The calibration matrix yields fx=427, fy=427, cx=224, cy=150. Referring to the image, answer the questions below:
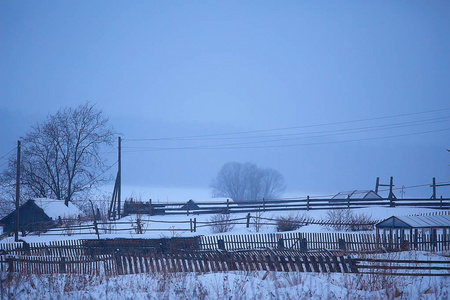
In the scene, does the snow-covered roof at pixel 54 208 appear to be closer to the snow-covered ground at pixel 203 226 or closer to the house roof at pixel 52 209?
the house roof at pixel 52 209

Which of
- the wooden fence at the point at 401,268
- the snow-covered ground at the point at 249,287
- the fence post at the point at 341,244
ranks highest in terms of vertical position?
the wooden fence at the point at 401,268

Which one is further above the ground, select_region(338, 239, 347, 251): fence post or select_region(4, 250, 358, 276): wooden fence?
select_region(4, 250, 358, 276): wooden fence

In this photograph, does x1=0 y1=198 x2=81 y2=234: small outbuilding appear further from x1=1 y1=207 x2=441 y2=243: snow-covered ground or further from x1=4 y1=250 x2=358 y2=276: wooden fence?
x1=4 y1=250 x2=358 y2=276: wooden fence

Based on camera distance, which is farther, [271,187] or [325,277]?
[271,187]

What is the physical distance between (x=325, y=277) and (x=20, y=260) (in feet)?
33.8

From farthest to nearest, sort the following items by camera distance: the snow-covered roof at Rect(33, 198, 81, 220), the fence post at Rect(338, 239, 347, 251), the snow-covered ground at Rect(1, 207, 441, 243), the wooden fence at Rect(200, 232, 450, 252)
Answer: the snow-covered roof at Rect(33, 198, 81, 220), the snow-covered ground at Rect(1, 207, 441, 243), the fence post at Rect(338, 239, 347, 251), the wooden fence at Rect(200, 232, 450, 252)

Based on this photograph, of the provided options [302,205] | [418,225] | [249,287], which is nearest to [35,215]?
[302,205]

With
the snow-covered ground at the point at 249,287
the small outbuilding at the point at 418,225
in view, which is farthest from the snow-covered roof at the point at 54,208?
the small outbuilding at the point at 418,225

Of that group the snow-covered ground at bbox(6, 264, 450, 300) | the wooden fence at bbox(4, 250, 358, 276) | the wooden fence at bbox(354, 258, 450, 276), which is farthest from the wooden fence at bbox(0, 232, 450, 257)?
the wooden fence at bbox(354, 258, 450, 276)

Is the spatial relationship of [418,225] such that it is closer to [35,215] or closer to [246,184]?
[35,215]

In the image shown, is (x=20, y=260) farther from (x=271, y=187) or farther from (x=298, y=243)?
(x=271, y=187)

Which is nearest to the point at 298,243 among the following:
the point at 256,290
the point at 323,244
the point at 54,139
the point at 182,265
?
the point at 323,244

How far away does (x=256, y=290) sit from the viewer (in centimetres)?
1054

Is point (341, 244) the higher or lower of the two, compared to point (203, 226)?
lower
